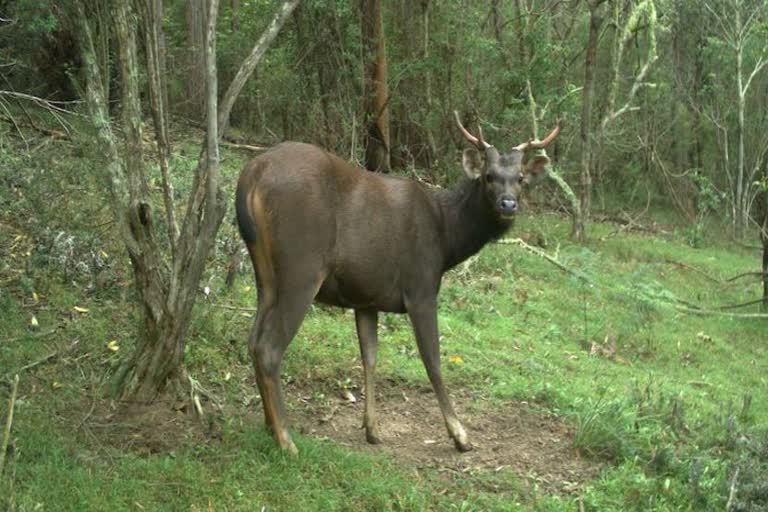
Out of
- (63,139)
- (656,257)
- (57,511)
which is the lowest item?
(656,257)

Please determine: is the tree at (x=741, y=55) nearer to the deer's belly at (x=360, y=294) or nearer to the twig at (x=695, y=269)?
the twig at (x=695, y=269)

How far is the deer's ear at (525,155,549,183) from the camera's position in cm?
724

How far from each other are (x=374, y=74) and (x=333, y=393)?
728cm

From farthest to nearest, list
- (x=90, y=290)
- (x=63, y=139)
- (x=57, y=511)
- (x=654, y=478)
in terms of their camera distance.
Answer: (x=63, y=139) → (x=90, y=290) → (x=654, y=478) → (x=57, y=511)

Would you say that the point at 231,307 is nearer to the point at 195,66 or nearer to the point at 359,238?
the point at 359,238

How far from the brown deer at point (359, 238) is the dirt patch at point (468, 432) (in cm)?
20

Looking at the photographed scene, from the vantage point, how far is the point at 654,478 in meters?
6.79

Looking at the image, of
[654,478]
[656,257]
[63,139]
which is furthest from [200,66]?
[654,478]

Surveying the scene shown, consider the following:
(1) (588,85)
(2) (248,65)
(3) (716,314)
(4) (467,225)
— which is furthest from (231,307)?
(1) (588,85)

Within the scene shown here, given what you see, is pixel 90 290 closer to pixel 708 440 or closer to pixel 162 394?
pixel 162 394

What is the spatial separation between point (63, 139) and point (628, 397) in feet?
21.4

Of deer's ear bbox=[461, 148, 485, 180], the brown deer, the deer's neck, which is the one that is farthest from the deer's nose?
deer's ear bbox=[461, 148, 485, 180]

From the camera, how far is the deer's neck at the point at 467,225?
709cm

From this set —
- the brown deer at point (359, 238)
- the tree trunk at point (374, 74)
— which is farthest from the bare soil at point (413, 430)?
the tree trunk at point (374, 74)
